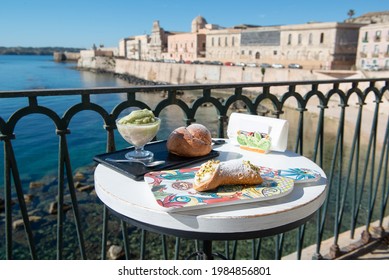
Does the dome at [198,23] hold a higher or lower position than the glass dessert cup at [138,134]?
higher

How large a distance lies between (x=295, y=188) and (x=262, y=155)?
449mm

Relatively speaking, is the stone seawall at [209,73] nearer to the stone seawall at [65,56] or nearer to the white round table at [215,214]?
the white round table at [215,214]

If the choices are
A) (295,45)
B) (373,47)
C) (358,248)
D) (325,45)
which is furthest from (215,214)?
(295,45)

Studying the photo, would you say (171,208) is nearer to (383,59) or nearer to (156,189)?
(156,189)

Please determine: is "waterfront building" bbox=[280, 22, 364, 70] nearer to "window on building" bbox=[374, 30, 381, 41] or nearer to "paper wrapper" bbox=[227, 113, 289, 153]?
"window on building" bbox=[374, 30, 381, 41]

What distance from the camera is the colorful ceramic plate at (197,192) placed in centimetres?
117

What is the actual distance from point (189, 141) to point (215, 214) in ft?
1.87

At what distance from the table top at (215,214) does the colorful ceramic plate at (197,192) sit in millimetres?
22

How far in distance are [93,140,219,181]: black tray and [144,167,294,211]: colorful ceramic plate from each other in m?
0.06

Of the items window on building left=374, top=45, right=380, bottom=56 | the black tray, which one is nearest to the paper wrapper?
the black tray

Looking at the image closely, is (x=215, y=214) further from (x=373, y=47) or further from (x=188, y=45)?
(x=188, y=45)

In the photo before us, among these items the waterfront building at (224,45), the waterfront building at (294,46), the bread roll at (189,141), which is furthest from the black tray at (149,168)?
the waterfront building at (224,45)

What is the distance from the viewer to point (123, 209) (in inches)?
48.8

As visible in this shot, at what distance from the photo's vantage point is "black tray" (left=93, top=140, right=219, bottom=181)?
4.81ft
